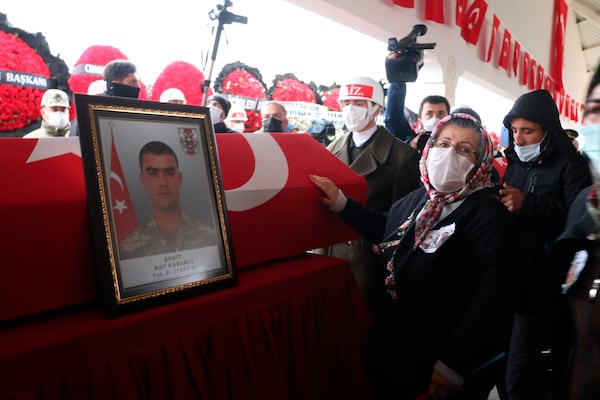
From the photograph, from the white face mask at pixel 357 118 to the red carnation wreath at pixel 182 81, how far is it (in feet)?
4.78

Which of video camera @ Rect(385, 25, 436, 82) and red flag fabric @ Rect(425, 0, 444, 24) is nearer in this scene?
video camera @ Rect(385, 25, 436, 82)

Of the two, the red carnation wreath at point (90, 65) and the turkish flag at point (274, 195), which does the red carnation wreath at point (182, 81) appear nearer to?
the red carnation wreath at point (90, 65)

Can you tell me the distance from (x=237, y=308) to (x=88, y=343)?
294 mm

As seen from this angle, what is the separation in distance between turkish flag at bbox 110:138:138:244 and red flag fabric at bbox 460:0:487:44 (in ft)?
21.7

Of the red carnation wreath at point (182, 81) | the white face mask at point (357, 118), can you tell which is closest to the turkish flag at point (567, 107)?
the red carnation wreath at point (182, 81)

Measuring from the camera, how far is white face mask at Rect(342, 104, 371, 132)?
211 centimetres

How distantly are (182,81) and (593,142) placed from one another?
2.78m

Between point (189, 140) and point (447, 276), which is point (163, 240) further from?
point (447, 276)

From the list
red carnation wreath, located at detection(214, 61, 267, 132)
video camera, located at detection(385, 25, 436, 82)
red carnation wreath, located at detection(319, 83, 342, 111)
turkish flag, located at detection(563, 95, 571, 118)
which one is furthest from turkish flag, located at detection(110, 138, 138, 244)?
turkish flag, located at detection(563, 95, 571, 118)

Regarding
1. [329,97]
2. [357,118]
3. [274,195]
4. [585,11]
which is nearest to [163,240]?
[274,195]

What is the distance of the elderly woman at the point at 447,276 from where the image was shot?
1169 mm

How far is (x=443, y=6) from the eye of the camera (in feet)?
18.6

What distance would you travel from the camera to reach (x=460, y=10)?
6.15 metres

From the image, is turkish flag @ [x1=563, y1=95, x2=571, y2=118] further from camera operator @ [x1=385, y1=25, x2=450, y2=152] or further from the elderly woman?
the elderly woman
